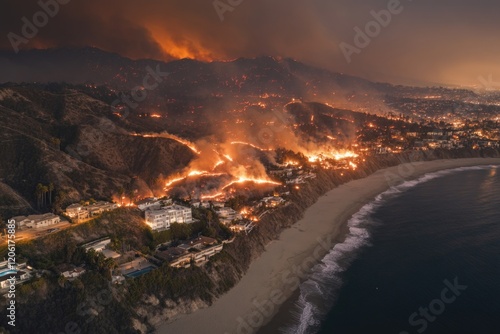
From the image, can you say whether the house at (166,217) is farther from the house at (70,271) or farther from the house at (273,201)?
the house at (273,201)

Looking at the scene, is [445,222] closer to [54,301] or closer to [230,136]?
[54,301]

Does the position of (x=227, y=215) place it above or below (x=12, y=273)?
below

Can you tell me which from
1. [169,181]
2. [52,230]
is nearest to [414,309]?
[52,230]

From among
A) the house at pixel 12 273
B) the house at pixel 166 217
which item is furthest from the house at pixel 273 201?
the house at pixel 12 273

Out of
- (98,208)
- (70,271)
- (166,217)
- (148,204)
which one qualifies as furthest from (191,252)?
(98,208)

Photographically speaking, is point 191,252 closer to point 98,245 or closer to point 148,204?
point 98,245
